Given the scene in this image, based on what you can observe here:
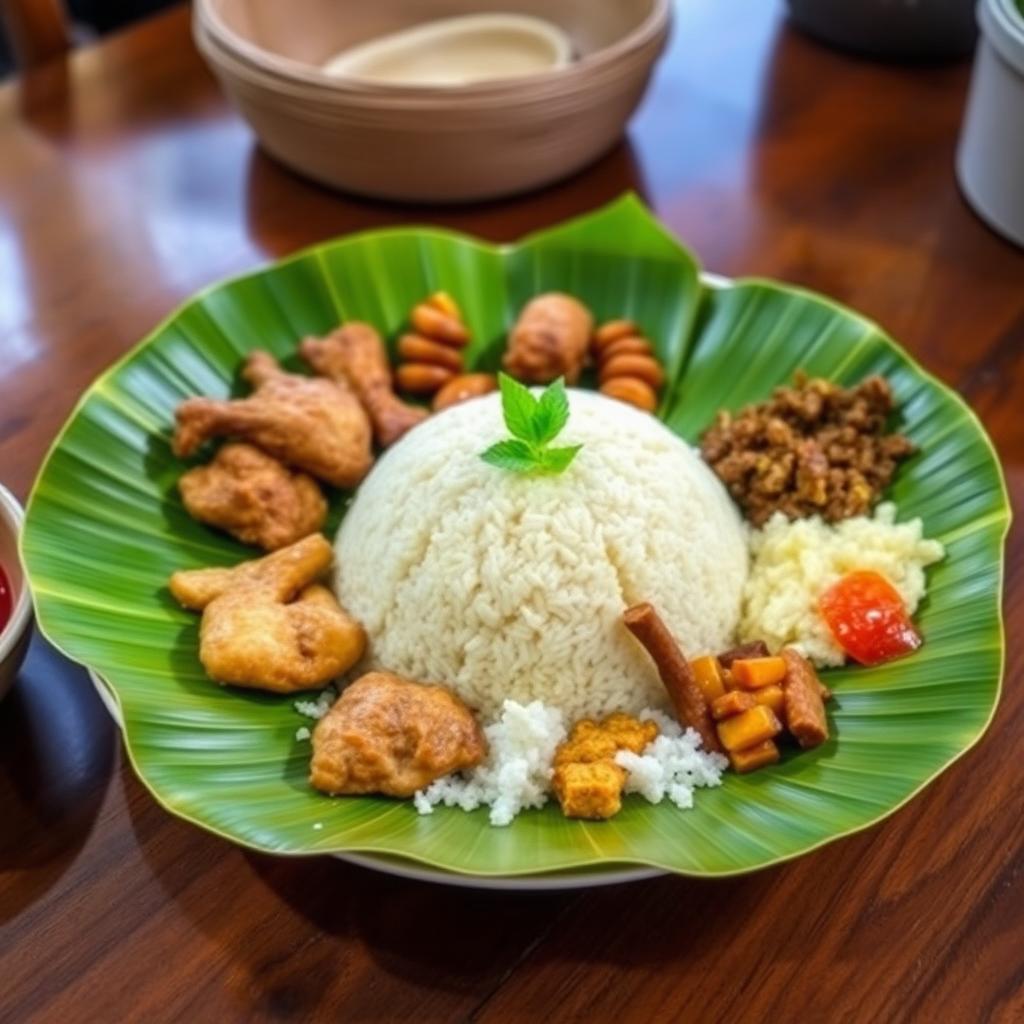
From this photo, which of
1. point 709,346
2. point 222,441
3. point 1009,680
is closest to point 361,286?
point 222,441

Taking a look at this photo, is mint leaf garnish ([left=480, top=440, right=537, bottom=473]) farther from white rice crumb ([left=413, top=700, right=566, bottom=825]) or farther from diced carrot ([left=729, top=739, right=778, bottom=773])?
diced carrot ([left=729, top=739, right=778, bottom=773])

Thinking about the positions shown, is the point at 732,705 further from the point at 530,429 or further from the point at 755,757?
the point at 530,429

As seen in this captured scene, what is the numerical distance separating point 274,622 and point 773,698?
27.7 inches

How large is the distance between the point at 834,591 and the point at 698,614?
0.20m

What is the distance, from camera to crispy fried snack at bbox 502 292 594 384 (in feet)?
7.64

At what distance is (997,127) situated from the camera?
267cm

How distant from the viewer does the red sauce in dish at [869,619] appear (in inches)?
72.2

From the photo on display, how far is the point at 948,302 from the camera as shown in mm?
2660

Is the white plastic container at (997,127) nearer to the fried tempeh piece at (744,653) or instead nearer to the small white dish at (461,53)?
the small white dish at (461,53)

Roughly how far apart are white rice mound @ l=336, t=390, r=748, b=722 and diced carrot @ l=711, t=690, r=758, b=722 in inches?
5.1

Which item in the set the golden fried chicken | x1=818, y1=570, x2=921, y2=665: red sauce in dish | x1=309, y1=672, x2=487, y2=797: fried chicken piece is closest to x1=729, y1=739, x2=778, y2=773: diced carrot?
the golden fried chicken

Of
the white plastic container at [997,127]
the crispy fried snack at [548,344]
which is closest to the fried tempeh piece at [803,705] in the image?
the crispy fried snack at [548,344]

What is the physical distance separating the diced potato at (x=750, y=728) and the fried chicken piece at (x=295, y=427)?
0.81 m

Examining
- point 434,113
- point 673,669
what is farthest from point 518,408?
point 434,113
